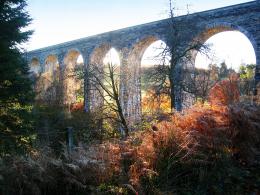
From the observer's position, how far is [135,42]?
15789 millimetres

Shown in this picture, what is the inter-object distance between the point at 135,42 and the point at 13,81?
7.88 m

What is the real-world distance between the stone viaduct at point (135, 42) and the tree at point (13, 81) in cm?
238

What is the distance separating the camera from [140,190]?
3.71 meters

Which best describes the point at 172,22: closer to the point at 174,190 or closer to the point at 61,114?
the point at 61,114

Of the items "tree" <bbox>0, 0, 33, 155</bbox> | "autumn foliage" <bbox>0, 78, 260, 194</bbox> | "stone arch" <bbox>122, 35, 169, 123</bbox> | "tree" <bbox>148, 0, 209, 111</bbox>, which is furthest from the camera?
"stone arch" <bbox>122, 35, 169, 123</bbox>

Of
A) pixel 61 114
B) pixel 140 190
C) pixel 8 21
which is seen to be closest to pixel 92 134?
pixel 61 114

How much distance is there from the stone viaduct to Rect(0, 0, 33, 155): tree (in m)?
2.38

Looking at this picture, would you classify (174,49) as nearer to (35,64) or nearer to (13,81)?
(13,81)

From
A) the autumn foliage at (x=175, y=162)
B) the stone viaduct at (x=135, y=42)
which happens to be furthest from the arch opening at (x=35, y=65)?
the autumn foliage at (x=175, y=162)

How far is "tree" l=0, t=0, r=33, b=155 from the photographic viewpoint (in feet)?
30.3

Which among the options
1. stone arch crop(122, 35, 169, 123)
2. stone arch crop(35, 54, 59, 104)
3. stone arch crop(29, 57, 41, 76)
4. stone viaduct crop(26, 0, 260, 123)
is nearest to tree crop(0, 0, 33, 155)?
stone viaduct crop(26, 0, 260, 123)

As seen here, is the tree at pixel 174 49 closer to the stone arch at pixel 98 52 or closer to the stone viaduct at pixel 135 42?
the stone viaduct at pixel 135 42

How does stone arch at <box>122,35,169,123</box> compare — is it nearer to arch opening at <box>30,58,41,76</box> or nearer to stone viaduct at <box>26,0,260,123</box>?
stone viaduct at <box>26,0,260,123</box>

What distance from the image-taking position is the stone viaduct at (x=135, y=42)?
11555 millimetres
